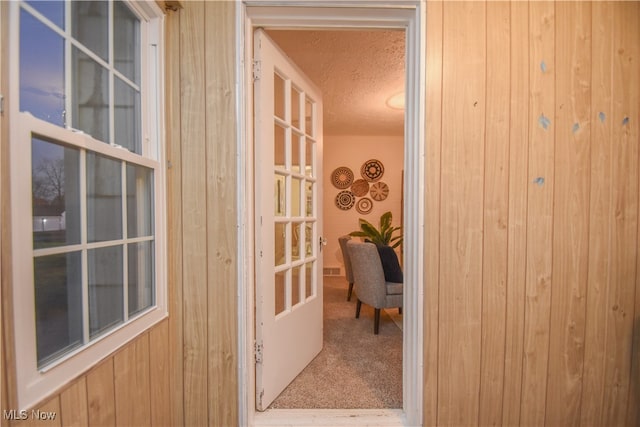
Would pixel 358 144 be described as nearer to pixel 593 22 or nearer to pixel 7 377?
pixel 593 22

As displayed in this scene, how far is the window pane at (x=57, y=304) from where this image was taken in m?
0.71

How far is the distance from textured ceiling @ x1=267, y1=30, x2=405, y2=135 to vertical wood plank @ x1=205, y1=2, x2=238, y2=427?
20.6 inches

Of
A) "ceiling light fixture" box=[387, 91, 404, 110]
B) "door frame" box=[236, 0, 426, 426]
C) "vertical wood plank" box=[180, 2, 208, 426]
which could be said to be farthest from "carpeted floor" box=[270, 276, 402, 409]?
"ceiling light fixture" box=[387, 91, 404, 110]

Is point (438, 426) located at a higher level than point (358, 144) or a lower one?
lower

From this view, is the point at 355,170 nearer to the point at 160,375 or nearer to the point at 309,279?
Answer: the point at 309,279

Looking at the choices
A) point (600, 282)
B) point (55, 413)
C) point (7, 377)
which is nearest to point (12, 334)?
point (7, 377)

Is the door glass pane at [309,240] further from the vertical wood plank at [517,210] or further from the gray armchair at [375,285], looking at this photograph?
the vertical wood plank at [517,210]

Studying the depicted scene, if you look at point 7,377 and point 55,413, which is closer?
point 7,377

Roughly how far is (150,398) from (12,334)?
25.8 inches

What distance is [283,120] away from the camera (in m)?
1.60

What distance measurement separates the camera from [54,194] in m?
0.75

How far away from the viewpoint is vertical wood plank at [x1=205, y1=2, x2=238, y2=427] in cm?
124

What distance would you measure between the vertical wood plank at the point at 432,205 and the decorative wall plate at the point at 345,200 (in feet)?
10.6

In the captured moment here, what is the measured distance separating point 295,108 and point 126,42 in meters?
0.90
